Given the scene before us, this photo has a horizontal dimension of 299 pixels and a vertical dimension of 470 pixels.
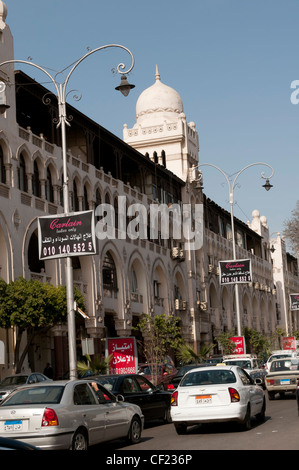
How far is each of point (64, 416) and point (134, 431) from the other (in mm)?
3491

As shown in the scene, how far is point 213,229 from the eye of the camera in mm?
73812

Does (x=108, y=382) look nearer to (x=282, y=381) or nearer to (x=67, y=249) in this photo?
(x=67, y=249)

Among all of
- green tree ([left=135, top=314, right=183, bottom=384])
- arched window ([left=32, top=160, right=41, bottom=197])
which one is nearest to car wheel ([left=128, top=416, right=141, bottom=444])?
green tree ([left=135, top=314, right=183, bottom=384])

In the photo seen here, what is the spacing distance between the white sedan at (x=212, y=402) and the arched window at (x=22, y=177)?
2120 cm

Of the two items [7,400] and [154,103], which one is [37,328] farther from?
[154,103]

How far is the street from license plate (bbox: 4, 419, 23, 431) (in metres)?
1.70

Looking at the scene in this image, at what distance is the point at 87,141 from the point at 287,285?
2764 inches

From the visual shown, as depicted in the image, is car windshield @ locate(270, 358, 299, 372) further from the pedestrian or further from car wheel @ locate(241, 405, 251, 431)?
car wheel @ locate(241, 405, 251, 431)

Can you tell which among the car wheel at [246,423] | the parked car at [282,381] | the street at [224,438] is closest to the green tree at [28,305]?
the parked car at [282,381]

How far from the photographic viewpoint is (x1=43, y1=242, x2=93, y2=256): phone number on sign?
78.3 feet

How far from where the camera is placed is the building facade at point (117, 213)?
3681 centimetres

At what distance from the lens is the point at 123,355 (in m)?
29.6

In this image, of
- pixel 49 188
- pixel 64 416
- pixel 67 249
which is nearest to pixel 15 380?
pixel 67 249
